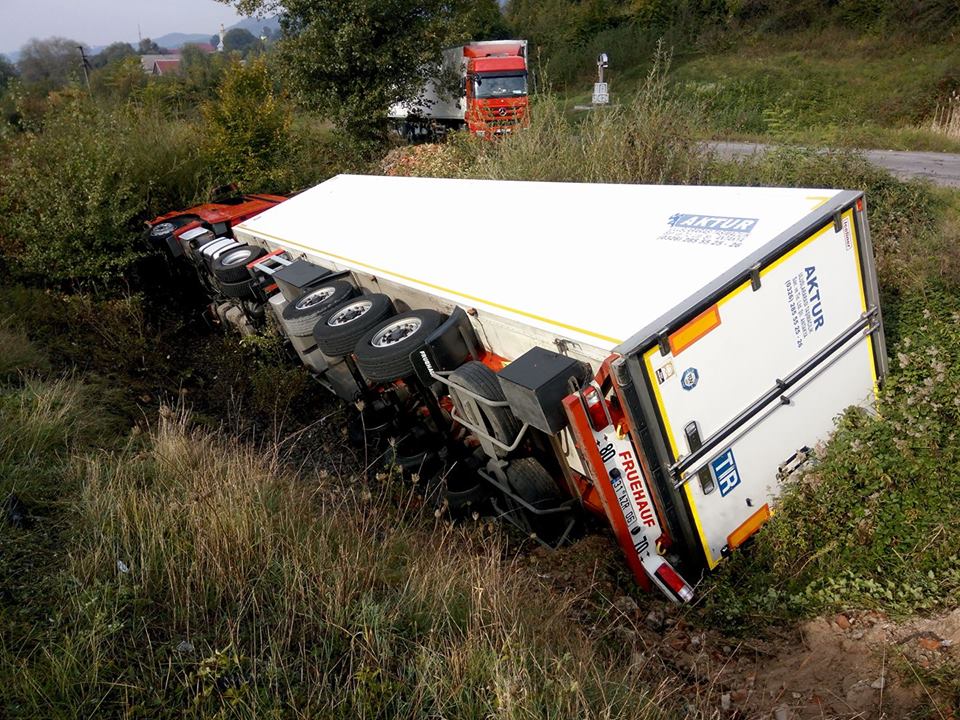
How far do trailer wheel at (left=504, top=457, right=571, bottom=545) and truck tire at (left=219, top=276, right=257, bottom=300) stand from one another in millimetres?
5183

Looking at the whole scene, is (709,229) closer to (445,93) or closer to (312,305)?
(312,305)

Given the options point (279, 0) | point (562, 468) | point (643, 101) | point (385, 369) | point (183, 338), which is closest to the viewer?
point (562, 468)

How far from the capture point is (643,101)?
30.0ft

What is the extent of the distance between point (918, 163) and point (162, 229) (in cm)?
1309

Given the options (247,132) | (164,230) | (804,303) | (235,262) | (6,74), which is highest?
(6,74)

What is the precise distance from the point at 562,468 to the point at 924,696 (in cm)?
225

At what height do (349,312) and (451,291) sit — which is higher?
(451,291)

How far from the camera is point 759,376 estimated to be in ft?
13.3

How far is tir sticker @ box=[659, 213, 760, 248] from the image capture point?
13.9 feet

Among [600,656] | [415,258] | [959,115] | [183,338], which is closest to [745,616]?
[600,656]

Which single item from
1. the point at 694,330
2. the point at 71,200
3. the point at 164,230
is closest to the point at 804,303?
the point at 694,330

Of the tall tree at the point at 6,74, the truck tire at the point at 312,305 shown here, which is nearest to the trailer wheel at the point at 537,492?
the truck tire at the point at 312,305

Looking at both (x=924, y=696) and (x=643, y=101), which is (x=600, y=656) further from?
(x=643, y=101)

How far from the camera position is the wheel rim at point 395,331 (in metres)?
5.42
